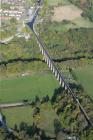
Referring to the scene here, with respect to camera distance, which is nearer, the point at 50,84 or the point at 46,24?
the point at 50,84

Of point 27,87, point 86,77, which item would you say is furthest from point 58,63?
point 27,87

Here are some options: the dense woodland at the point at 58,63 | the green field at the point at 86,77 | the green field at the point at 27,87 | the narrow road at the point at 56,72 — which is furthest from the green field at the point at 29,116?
the green field at the point at 86,77

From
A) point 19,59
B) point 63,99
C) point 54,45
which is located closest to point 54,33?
point 54,45

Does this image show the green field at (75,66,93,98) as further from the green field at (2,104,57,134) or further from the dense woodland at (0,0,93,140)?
the green field at (2,104,57,134)

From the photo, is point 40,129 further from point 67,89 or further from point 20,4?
point 20,4

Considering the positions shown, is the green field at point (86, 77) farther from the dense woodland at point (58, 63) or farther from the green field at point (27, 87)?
the green field at point (27, 87)

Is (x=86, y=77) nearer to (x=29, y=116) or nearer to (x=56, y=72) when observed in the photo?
(x=56, y=72)

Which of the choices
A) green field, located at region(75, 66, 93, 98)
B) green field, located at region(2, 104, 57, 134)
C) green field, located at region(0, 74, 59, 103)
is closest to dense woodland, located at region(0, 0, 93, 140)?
green field, located at region(2, 104, 57, 134)
